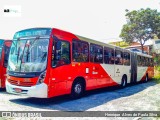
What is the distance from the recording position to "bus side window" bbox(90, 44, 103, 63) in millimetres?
12117

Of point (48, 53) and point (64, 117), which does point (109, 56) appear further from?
point (64, 117)

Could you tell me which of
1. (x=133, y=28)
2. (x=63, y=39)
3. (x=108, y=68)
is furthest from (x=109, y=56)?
(x=133, y=28)

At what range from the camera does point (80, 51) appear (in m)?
11.0

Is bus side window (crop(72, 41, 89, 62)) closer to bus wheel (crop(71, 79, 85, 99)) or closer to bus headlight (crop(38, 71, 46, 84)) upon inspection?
bus wheel (crop(71, 79, 85, 99))

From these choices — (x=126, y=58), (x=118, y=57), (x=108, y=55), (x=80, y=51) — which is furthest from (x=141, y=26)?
(x=80, y=51)

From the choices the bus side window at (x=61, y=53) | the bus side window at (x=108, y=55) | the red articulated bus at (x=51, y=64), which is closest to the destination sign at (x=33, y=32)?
the red articulated bus at (x=51, y=64)

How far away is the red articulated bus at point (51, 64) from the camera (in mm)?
8766

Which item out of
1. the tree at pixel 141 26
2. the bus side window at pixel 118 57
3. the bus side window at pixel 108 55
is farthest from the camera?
the tree at pixel 141 26

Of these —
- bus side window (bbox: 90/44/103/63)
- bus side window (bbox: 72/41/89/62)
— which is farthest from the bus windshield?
bus side window (bbox: 90/44/103/63)

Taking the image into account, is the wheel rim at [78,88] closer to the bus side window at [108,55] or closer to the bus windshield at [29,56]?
the bus windshield at [29,56]

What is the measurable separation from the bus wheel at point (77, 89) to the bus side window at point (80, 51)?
1018 millimetres

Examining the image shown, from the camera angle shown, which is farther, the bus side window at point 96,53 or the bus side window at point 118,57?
the bus side window at point 118,57

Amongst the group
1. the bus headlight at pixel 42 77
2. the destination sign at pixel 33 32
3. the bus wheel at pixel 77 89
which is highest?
the destination sign at pixel 33 32

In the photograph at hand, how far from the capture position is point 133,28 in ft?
130
